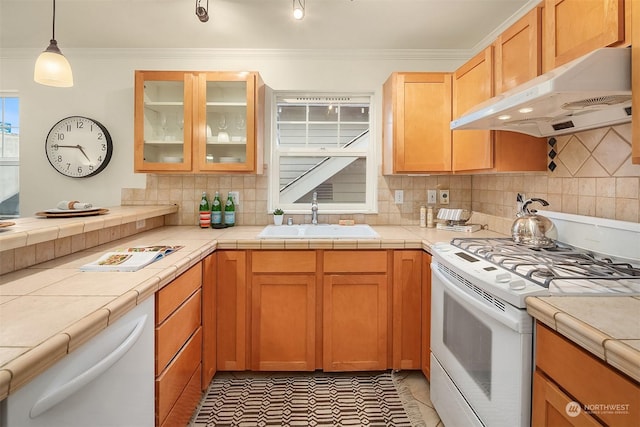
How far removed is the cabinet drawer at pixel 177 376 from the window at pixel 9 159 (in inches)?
87.4

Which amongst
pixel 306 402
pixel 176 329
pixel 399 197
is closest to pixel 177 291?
pixel 176 329

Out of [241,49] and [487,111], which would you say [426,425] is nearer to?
[487,111]

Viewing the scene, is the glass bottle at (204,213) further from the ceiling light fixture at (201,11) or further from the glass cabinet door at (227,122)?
the ceiling light fixture at (201,11)

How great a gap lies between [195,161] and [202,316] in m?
1.09

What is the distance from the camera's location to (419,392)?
2004 mm

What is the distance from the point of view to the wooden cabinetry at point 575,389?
71cm

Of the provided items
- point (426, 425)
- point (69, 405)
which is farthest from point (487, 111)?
point (69, 405)

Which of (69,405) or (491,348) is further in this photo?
(491,348)

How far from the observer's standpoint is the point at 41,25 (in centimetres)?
232

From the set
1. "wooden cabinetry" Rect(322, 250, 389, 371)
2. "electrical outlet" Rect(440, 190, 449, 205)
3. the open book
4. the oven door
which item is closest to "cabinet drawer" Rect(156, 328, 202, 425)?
the open book

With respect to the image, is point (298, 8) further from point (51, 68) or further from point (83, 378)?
point (83, 378)

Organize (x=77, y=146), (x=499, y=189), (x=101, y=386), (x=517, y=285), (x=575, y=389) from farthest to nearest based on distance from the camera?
(x=77, y=146), (x=499, y=189), (x=517, y=285), (x=101, y=386), (x=575, y=389)

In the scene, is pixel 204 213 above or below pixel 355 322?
above

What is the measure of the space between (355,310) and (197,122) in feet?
5.52
